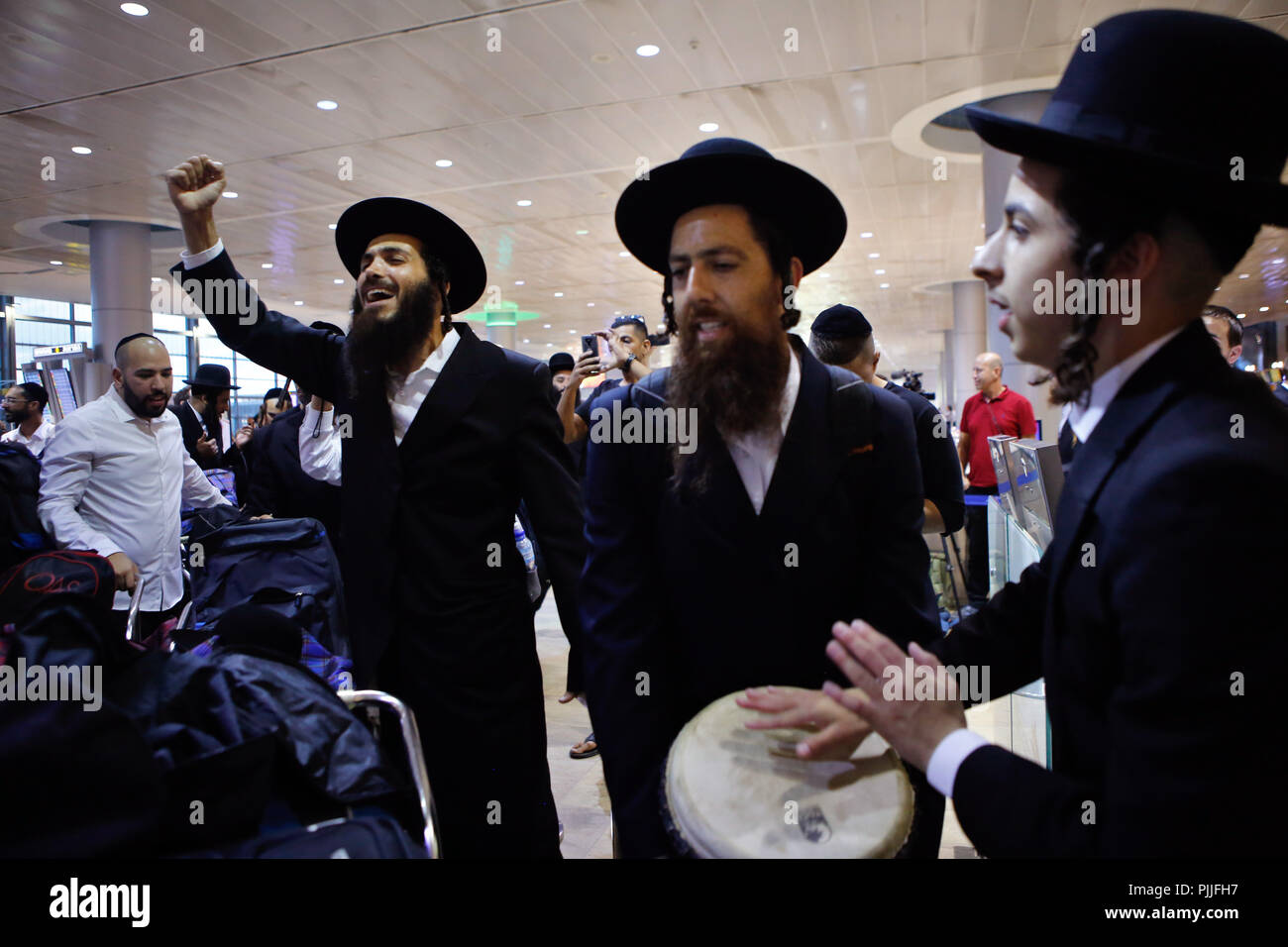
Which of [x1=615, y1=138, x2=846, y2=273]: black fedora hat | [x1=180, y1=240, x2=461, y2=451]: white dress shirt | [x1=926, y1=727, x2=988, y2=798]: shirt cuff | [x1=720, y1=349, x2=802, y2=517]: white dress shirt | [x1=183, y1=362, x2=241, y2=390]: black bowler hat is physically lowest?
[x1=926, y1=727, x2=988, y2=798]: shirt cuff

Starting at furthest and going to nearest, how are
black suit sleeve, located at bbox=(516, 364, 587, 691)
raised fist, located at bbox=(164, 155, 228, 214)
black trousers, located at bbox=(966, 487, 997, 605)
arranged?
black trousers, located at bbox=(966, 487, 997, 605)
black suit sleeve, located at bbox=(516, 364, 587, 691)
raised fist, located at bbox=(164, 155, 228, 214)

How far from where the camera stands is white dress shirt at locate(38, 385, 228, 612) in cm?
372

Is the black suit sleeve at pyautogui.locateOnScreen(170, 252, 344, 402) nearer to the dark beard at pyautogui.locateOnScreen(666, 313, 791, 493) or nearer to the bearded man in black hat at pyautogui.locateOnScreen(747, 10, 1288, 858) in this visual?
the dark beard at pyautogui.locateOnScreen(666, 313, 791, 493)

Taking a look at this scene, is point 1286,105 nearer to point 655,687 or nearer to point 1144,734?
point 1144,734

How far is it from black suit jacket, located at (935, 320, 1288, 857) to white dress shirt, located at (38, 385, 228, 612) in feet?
12.4

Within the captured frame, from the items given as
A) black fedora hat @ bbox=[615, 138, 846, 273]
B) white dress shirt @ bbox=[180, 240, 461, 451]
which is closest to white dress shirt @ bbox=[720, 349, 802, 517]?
black fedora hat @ bbox=[615, 138, 846, 273]

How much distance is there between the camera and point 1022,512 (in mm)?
3879

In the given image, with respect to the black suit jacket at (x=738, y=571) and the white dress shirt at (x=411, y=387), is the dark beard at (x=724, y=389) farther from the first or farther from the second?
the white dress shirt at (x=411, y=387)

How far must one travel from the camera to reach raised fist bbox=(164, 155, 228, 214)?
2.29m

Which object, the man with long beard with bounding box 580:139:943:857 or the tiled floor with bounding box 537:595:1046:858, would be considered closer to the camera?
the man with long beard with bounding box 580:139:943:857

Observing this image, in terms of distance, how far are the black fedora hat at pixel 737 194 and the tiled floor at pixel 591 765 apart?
1.95 m

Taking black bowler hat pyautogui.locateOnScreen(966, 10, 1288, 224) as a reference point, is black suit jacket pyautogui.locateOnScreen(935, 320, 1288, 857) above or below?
below

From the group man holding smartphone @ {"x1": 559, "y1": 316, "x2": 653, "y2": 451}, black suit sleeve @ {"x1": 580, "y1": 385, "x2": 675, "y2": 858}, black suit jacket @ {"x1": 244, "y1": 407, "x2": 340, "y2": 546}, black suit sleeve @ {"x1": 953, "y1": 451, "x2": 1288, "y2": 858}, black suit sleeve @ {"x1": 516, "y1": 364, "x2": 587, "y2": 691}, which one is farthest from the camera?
Answer: man holding smartphone @ {"x1": 559, "y1": 316, "x2": 653, "y2": 451}

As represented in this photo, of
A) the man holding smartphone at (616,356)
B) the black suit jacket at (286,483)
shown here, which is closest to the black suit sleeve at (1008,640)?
the black suit jacket at (286,483)
